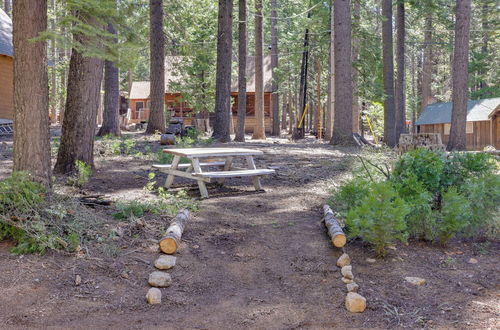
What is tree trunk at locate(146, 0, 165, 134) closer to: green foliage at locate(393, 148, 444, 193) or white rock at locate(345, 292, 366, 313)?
green foliage at locate(393, 148, 444, 193)

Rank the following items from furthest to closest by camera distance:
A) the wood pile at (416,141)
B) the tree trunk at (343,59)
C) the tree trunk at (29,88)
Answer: the tree trunk at (343,59) → the wood pile at (416,141) → the tree trunk at (29,88)

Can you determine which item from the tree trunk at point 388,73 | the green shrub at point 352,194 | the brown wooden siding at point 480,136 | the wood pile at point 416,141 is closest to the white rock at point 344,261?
the green shrub at point 352,194

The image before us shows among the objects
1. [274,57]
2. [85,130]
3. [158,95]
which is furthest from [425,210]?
[274,57]

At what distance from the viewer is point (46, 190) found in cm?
568

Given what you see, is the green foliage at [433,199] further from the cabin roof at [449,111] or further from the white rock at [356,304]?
the cabin roof at [449,111]

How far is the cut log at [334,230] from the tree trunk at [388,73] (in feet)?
55.7

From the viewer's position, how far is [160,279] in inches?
189

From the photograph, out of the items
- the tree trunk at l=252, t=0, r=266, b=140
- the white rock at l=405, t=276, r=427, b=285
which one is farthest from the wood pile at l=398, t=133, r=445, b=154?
the tree trunk at l=252, t=0, r=266, b=140

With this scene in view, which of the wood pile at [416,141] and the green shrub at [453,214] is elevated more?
the wood pile at [416,141]

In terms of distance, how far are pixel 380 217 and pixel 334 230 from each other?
76 centimetres

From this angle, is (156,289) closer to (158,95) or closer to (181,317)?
(181,317)

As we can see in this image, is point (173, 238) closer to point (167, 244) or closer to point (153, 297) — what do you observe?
point (167, 244)

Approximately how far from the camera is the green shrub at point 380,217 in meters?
5.10

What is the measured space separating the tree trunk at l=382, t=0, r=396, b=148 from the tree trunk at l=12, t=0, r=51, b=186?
60.9ft
